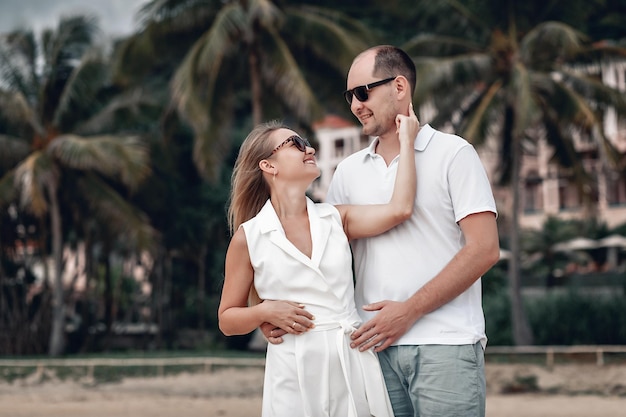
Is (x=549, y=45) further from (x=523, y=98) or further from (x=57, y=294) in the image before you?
(x=57, y=294)

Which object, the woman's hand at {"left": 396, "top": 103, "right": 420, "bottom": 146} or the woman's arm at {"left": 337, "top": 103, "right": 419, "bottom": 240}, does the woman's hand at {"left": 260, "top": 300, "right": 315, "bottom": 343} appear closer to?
the woman's arm at {"left": 337, "top": 103, "right": 419, "bottom": 240}

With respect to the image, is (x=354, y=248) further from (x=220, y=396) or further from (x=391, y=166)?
(x=220, y=396)

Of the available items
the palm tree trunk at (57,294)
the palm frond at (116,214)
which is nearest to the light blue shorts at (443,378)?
the palm frond at (116,214)

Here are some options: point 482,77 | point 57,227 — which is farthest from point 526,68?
point 57,227

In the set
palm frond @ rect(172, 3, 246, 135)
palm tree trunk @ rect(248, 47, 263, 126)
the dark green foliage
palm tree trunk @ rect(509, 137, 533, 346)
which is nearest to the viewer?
palm frond @ rect(172, 3, 246, 135)

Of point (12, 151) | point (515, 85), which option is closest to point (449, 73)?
point (515, 85)

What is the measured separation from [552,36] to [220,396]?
33.4ft

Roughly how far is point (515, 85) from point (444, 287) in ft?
57.1

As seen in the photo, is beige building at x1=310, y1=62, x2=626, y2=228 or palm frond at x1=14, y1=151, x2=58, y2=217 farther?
beige building at x1=310, y1=62, x2=626, y2=228

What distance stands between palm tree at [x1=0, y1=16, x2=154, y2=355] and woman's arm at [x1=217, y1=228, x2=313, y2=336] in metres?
18.3

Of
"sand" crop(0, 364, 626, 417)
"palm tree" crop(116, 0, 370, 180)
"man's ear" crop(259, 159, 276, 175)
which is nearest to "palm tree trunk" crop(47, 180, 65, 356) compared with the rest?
"palm tree" crop(116, 0, 370, 180)

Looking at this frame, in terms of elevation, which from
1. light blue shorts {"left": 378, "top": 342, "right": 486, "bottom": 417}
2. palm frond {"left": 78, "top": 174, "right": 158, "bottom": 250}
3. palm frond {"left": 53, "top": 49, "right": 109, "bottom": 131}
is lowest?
light blue shorts {"left": 378, "top": 342, "right": 486, "bottom": 417}

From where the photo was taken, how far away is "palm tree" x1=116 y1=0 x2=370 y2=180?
20156 mm

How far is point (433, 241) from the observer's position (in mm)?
3217
